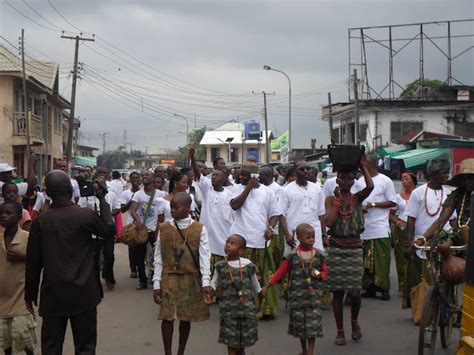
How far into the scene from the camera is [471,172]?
6121 millimetres

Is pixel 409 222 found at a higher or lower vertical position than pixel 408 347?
higher

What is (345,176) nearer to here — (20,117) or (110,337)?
(110,337)

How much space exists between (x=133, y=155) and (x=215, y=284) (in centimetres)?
12401

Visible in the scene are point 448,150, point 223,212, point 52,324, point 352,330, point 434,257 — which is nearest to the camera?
point 52,324

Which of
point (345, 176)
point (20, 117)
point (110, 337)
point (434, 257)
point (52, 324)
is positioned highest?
point (20, 117)

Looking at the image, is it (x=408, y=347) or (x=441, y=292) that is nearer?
(x=441, y=292)

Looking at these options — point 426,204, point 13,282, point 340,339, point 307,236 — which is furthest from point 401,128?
point 13,282

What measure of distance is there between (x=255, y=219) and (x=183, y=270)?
2501 mm

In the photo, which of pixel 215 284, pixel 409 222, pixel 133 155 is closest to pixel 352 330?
pixel 409 222

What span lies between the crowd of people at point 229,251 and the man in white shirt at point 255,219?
0.01m

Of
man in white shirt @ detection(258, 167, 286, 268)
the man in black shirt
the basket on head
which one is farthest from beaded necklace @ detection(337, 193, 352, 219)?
the man in black shirt

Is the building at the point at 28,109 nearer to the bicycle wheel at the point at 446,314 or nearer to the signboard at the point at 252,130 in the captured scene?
the bicycle wheel at the point at 446,314

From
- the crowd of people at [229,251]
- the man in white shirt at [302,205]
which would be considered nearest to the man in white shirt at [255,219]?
the crowd of people at [229,251]

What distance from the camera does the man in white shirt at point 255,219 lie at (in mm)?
8156
